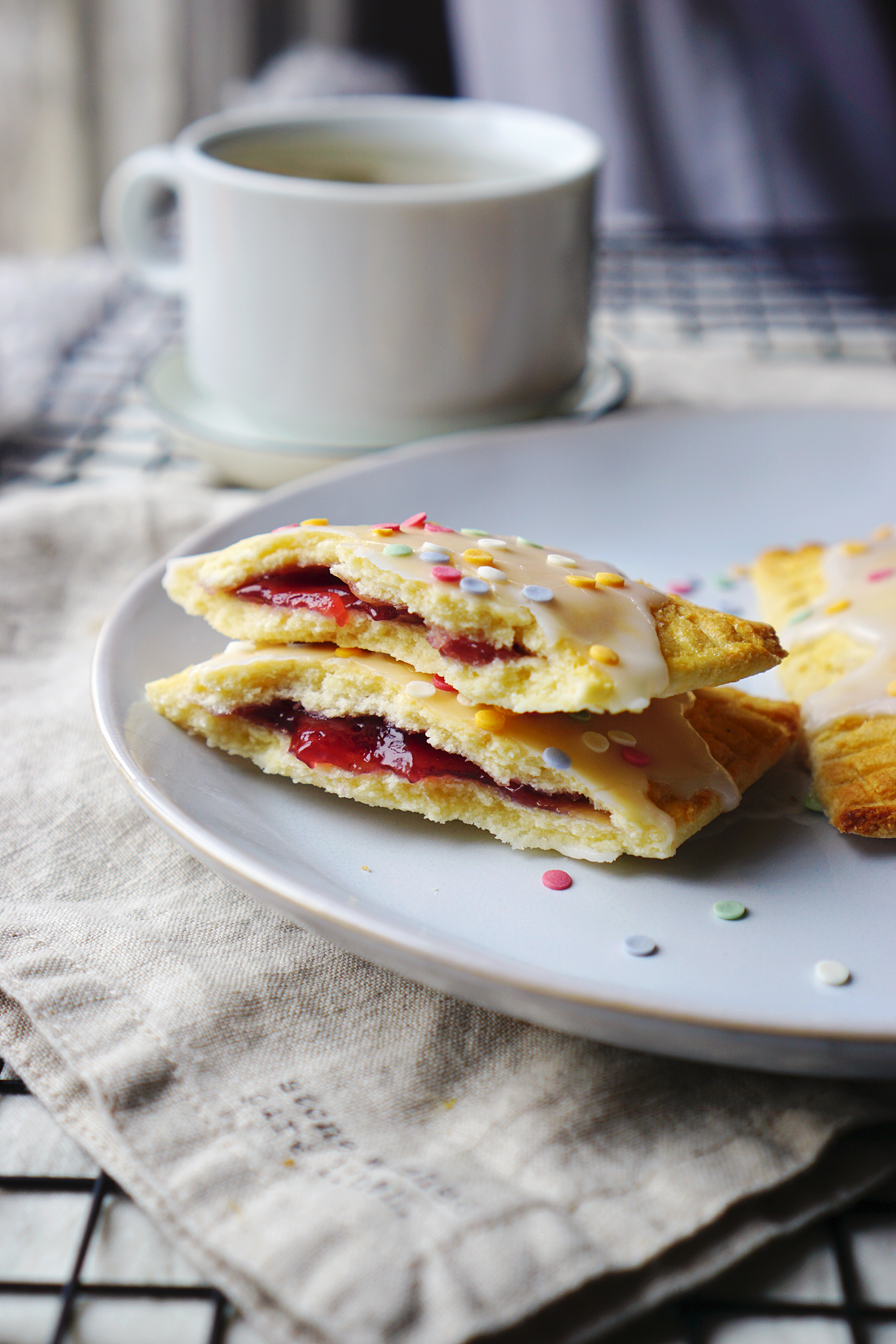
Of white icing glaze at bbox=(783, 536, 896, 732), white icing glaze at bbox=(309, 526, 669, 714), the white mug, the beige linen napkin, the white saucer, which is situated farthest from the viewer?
the white saucer

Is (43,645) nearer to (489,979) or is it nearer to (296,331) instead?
(296,331)

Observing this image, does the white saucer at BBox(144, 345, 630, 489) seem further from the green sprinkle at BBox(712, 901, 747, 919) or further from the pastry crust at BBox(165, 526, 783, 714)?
the green sprinkle at BBox(712, 901, 747, 919)

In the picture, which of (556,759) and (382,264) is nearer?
(556,759)

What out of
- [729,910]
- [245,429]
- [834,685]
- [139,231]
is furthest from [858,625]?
[139,231]

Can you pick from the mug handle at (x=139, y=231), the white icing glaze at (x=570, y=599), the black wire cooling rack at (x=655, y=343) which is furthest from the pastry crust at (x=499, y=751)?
the mug handle at (x=139, y=231)

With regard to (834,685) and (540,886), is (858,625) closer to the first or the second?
(834,685)

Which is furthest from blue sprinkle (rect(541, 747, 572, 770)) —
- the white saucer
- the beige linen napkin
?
the white saucer

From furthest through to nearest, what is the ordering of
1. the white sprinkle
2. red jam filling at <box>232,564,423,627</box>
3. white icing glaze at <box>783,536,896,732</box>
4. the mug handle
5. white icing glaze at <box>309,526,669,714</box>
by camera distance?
the mug handle → white icing glaze at <box>783,536,896,732</box> → red jam filling at <box>232,564,423,627</box> → white icing glaze at <box>309,526,669,714</box> → the white sprinkle

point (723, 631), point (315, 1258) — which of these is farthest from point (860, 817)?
point (315, 1258)
